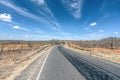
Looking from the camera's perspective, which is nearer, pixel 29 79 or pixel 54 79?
pixel 54 79

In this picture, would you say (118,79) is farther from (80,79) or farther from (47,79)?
(47,79)

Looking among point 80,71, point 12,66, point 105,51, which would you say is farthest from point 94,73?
point 105,51

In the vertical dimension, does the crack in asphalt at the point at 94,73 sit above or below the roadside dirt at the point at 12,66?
above

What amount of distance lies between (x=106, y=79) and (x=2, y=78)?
22.6ft

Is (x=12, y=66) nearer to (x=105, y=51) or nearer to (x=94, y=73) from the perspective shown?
(x=94, y=73)

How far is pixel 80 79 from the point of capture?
966cm

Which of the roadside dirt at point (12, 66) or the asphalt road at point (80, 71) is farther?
the roadside dirt at point (12, 66)

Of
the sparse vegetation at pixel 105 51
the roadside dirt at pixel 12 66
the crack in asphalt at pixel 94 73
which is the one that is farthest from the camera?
the sparse vegetation at pixel 105 51

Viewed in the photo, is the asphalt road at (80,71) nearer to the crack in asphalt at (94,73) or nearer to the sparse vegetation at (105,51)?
the crack in asphalt at (94,73)

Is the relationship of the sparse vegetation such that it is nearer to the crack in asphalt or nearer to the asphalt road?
the asphalt road

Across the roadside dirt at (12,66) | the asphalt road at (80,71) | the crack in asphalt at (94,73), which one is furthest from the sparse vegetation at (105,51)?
the roadside dirt at (12,66)

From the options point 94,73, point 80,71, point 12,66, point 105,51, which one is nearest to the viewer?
point 94,73

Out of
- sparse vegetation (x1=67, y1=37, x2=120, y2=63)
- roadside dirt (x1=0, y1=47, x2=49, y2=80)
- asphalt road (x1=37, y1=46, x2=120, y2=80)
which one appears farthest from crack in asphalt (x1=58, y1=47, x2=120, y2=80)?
sparse vegetation (x1=67, y1=37, x2=120, y2=63)

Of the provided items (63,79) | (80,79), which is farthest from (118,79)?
(63,79)
